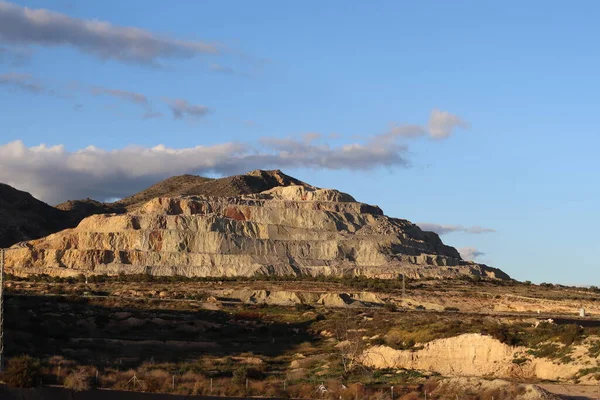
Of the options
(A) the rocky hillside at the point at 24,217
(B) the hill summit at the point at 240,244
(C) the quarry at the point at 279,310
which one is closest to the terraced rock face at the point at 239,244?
(B) the hill summit at the point at 240,244

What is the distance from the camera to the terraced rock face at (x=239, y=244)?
122688 mm

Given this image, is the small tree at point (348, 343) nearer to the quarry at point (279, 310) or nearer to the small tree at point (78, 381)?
the quarry at point (279, 310)

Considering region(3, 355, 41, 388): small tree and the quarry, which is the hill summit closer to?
the quarry

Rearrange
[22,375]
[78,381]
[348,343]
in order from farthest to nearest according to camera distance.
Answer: [348,343], [78,381], [22,375]

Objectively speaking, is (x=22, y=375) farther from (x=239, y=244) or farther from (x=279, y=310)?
(x=239, y=244)

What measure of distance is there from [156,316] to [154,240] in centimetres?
5929

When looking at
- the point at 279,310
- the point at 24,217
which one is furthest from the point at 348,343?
the point at 24,217

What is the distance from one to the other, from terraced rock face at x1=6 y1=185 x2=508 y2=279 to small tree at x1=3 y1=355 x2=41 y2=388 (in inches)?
3258

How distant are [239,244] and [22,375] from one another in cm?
9294

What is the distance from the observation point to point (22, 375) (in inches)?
1406

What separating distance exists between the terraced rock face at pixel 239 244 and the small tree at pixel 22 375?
272 feet

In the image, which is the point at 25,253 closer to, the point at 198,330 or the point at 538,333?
the point at 198,330

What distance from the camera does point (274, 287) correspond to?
103188 mm

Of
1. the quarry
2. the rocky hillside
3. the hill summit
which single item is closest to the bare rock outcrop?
the quarry
